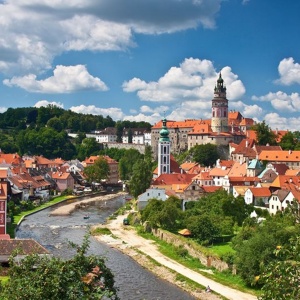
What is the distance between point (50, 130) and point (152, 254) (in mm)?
78009

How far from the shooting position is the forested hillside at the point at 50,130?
10769 centimetres

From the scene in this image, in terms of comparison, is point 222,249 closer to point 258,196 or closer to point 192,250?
point 192,250

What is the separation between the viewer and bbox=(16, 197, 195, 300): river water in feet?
87.5

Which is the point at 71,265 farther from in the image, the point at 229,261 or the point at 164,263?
the point at 164,263

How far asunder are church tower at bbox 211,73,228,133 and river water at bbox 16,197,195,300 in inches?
1060

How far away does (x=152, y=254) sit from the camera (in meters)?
35.1

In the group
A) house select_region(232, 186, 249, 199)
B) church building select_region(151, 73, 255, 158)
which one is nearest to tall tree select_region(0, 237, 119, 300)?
house select_region(232, 186, 249, 199)

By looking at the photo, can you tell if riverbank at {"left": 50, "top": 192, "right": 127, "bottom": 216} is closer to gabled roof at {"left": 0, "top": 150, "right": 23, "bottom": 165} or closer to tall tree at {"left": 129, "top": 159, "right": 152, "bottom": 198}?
tall tree at {"left": 129, "top": 159, "right": 152, "bottom": 198}

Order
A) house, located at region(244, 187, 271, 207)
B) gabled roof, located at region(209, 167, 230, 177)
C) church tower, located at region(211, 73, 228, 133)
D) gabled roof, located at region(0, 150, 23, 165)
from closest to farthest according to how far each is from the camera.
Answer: house, located at region(244, 187, 271, 207)
gabled roof, located at region(209, 167, 230, 177)
gabled roof, located at region(0, 150, 23, 165)
church tower, located at region(211, 73, 228, 133)

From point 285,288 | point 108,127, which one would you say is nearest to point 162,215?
point 285,288

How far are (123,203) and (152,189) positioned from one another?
14285mm

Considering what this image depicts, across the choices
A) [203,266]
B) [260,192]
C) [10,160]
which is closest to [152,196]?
[260,192]

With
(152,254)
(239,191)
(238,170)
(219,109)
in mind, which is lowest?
(152,254)

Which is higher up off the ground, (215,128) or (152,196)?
(215,128)
